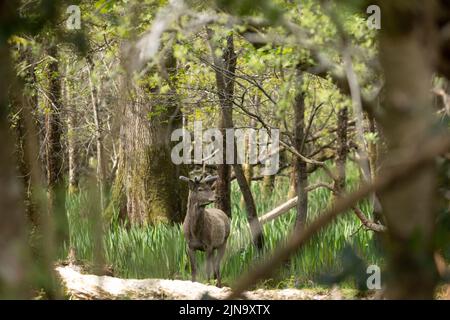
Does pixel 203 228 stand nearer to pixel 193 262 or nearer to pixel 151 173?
pixel 193 262

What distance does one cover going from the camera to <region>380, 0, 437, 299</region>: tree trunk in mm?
935

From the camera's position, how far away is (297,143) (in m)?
8.20

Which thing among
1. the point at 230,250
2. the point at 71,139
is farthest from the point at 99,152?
the point at 71,139

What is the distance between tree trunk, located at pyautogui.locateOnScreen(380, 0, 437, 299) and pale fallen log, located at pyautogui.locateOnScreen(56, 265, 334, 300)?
5.72 metres

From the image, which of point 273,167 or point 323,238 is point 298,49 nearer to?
point 323,238

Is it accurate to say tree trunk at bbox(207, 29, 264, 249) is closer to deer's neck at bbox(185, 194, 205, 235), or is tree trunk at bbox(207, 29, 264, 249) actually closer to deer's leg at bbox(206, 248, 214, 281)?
deer's leg at bbox(206, 248, 214, 281)

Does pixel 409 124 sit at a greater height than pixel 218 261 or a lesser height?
lesser

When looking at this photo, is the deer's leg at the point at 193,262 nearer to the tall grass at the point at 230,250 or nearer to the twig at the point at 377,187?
the tall grass at the point at 230,250

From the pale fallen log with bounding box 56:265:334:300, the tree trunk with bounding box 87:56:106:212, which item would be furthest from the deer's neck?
the tree trunk with bounding box 87:56:106:212

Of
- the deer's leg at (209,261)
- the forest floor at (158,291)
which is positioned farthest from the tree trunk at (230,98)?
the forest floor at (158,291)

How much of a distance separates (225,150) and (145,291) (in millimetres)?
3634

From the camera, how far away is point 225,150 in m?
10.1

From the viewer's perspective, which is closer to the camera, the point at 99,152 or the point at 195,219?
the point at 99,152

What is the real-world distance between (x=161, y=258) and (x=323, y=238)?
74.2 inches
